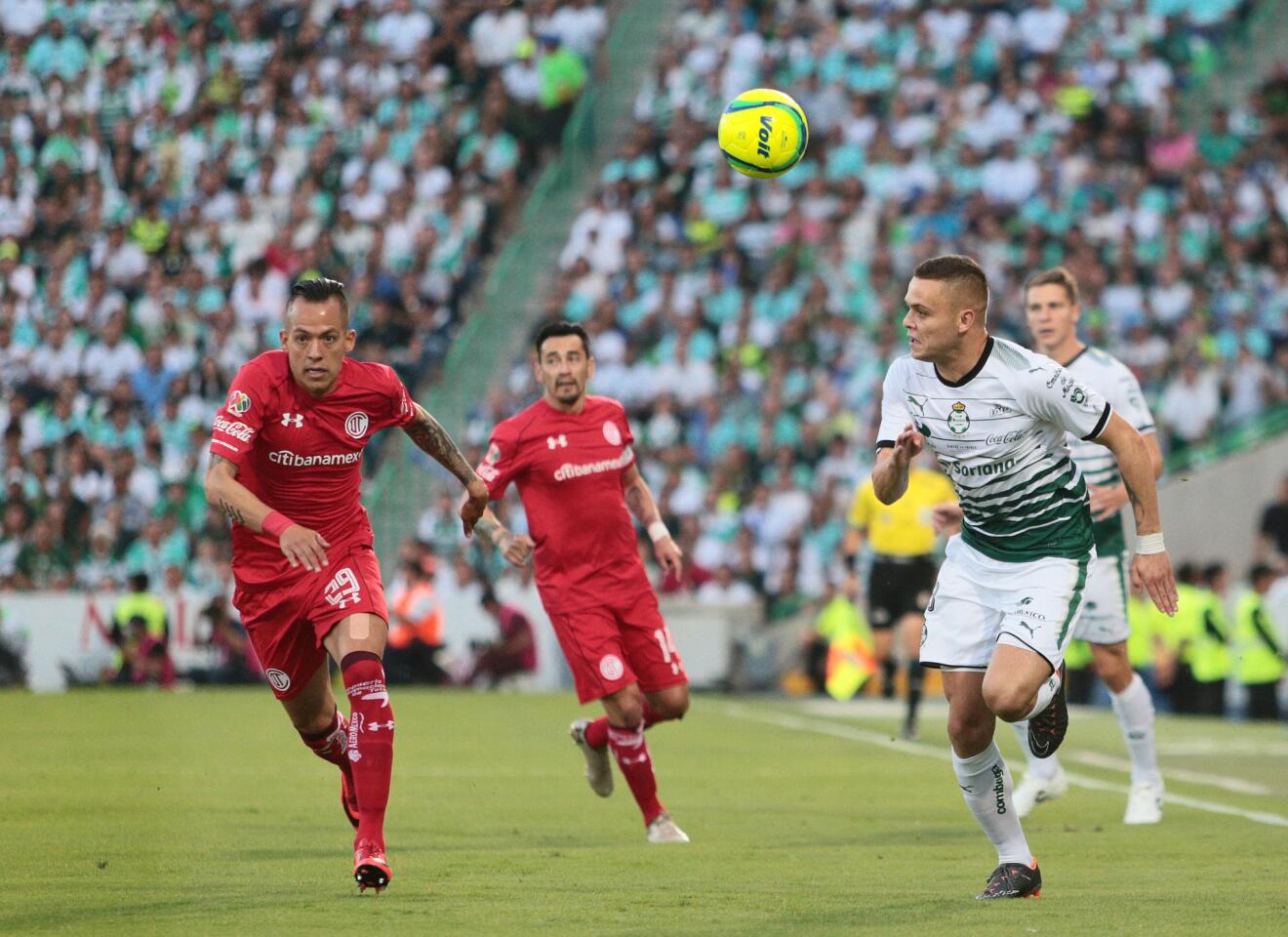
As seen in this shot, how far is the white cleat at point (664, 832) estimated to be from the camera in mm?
9242

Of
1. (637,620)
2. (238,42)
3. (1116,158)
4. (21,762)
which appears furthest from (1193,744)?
(238,42)

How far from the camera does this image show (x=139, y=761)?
13.4 meters

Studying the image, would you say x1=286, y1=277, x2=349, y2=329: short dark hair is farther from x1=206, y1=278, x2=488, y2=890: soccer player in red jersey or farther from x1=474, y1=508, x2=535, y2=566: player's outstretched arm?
x1=474, y1=508, x2=535, y2=566: player's outstretched arm

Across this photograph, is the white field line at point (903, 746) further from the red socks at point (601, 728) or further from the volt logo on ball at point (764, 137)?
the volt logo on ball at point (764, 137)

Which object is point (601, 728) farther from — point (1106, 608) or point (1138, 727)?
point (1138, 727)

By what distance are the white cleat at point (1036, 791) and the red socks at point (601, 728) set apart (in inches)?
74.6

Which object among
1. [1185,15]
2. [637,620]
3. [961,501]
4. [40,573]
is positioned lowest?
[40,573]

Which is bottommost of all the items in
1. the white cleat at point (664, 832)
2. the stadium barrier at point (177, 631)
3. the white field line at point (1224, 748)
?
the stadium barrier at point (177, 631)

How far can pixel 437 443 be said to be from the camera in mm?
8438

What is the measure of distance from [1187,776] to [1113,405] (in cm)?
382

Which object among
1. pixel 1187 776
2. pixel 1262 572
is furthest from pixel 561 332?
pixel 1262 572

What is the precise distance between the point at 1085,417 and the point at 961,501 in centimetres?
69

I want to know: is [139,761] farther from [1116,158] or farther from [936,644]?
[1116,158]

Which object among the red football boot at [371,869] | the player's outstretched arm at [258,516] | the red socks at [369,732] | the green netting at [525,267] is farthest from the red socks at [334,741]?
the green netting at [525,267]
